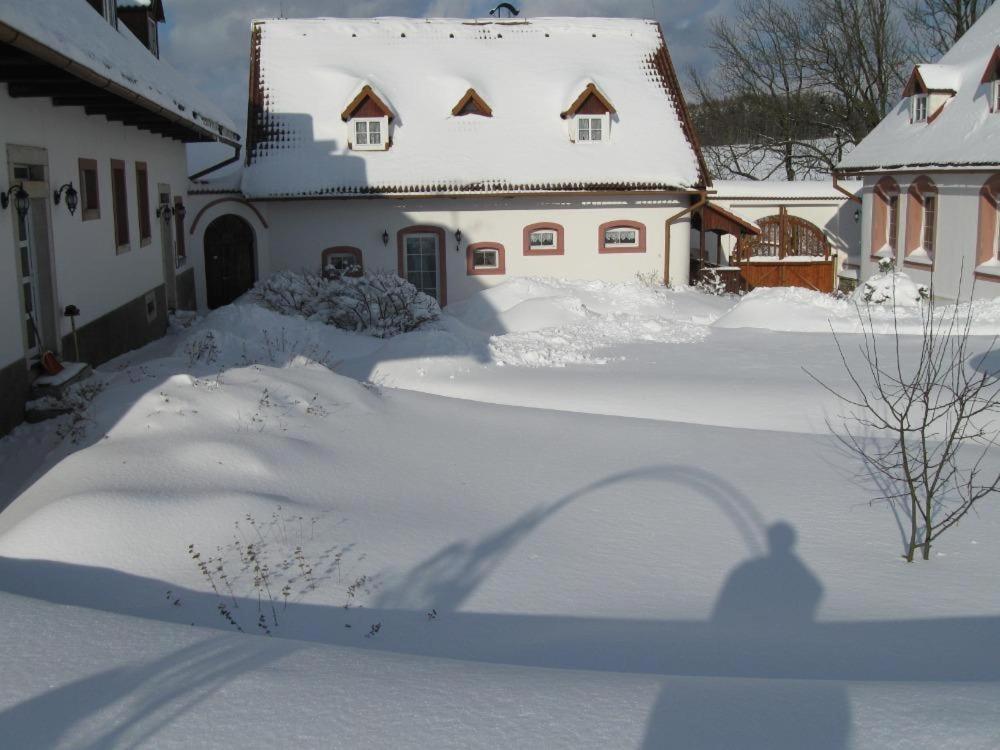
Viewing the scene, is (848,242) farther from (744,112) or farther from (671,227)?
(744,112)

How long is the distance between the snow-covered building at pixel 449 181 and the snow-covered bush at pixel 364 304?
3.52 m

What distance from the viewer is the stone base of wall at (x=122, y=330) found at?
40.4 ft

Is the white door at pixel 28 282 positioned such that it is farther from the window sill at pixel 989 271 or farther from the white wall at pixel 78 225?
the window sill at pixel 989 271

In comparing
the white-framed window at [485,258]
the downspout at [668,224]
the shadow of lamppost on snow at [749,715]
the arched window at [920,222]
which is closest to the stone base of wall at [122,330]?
the white-framed window at [485,258]

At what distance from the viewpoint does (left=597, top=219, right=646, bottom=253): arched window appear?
23438 mm

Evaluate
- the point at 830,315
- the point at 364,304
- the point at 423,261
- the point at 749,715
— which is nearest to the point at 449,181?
the point at 423,261

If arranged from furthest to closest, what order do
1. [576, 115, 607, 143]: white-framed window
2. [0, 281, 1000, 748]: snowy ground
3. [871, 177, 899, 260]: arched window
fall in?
[871, 177, 899, 260]: arched window
[576, 115, 607, 143]: white-framed window
[0, 281, 1000, 748]: snowy ground

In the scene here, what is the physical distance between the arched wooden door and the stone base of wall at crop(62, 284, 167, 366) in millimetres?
4874

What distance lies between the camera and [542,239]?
76.7 feet

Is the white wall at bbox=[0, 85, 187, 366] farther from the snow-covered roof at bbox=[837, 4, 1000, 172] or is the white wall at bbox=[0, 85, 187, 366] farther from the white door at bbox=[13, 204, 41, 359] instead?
the snow-covered roof at bbox=[837, 4, 1000, 172]

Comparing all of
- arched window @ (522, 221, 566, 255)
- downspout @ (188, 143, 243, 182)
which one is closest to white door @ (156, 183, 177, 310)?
downspout @ (188, 143, 243, 182)

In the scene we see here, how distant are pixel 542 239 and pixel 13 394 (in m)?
15.4

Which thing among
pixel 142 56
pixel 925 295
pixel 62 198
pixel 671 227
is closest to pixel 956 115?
pixel 925 295

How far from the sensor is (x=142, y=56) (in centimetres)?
1600
